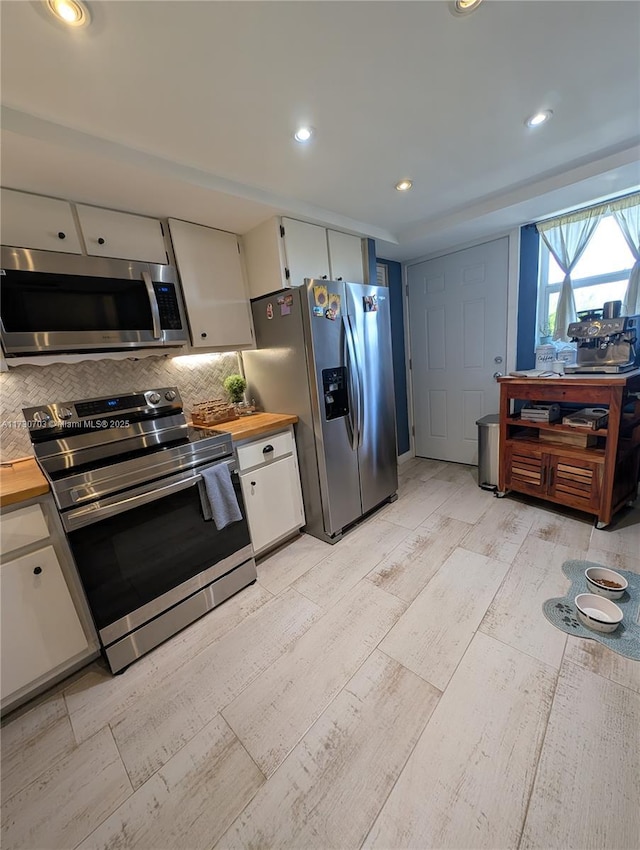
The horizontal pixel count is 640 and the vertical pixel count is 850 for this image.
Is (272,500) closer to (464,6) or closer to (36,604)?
(36,604)

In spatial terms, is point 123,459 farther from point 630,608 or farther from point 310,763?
point 630,608

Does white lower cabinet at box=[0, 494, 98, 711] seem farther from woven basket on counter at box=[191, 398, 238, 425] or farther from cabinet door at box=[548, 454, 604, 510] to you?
cabinet door at box=[548, 454, 604, 510]

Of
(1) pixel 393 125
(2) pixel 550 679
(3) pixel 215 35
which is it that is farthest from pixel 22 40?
(2) pixel 550 679

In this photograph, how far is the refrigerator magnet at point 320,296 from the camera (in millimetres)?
2029

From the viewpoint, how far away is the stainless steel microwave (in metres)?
1.49

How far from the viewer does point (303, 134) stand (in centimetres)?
149

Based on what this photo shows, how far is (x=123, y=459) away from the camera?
157cm

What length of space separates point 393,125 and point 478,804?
8.71ft

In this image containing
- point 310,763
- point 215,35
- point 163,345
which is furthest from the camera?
point 163,345

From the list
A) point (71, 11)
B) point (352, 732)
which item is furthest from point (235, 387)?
point (352, 732)

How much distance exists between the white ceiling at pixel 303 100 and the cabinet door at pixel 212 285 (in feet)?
0.44

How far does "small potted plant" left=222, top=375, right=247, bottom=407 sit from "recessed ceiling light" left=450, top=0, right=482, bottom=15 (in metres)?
2.03

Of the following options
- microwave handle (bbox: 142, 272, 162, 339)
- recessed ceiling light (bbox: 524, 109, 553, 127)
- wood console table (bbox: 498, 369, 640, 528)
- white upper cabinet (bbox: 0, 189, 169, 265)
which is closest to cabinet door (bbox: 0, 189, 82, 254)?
white upper cabinet (bbox: 0, 189, 169, 265)

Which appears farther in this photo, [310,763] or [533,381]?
[533,381]
